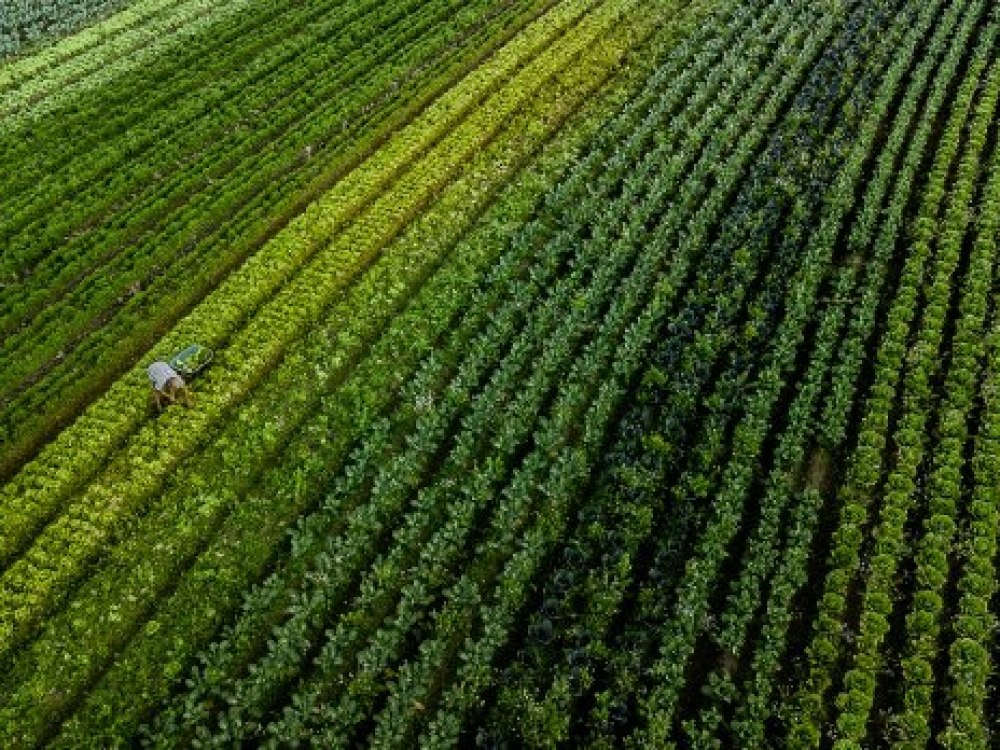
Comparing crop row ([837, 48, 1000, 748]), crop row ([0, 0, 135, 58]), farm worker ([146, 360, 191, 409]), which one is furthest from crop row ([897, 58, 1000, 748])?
crop row ([0, 0, 135, 58])

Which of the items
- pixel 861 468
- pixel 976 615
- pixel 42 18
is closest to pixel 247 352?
pixel 861 468

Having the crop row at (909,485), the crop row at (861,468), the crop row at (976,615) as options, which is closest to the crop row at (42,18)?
the crop row at (861,468)

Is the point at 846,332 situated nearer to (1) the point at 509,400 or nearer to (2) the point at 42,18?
(1) the point at 509,400

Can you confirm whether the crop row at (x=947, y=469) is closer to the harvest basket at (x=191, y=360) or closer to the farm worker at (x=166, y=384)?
the farm worker at (x=166, y=384)

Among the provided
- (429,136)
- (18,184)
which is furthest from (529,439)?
(18,184)

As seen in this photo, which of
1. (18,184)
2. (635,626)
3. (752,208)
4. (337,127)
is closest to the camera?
(635,626)

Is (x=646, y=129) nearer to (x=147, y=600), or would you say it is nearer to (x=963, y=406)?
(x=963, y=406)

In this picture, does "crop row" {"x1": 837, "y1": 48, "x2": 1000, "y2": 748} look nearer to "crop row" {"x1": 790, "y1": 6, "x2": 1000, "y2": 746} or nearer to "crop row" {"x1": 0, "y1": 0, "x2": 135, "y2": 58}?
"crop row" {"x1": 790, "y1": 6, "x2": 1000, "y2": 746}
